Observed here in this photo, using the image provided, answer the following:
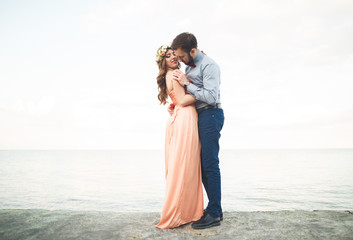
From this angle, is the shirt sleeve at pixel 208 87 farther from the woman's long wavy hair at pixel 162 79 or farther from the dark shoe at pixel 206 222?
the dark shoe at pixel 206 222

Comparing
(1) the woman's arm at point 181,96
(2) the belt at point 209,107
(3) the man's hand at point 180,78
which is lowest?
(2) the belt at point 209,107

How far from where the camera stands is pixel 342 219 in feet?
9.43

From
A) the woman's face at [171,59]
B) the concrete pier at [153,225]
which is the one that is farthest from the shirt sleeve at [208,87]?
the concrete pier at [153,225]

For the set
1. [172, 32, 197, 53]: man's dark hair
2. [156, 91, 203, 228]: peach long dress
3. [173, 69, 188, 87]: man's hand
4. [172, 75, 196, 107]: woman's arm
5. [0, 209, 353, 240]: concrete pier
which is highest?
[172, 32, 197, 53]: man's dark hair

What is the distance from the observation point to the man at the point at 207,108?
280cm

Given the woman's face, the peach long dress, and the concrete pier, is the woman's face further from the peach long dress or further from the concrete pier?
the concrete pier

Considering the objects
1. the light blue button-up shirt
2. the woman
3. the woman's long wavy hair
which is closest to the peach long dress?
the woman

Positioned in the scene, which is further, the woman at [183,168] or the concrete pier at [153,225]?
the woman at [183,168]

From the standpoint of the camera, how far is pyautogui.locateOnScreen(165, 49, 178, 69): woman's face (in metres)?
3.20

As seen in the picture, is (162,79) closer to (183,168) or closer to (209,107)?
(209,107)

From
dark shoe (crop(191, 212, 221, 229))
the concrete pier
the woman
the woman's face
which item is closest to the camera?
the concrete pier

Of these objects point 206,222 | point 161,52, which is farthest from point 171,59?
point 206,222

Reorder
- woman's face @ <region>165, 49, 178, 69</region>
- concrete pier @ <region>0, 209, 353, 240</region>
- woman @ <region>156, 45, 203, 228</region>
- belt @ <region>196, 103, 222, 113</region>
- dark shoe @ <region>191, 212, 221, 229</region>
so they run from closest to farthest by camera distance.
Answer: concrete pier @ <region>0, 209, 353, 240</region>, dark shoe @ <region>191, 212, 221, 229</region>, woman @ <region>156, 45, 203, 228</region>, belt @ <region>196, 103, 222, 113</region>, woman's face @ <region>165, 49, 178, 69</region>

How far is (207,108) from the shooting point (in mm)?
2941
